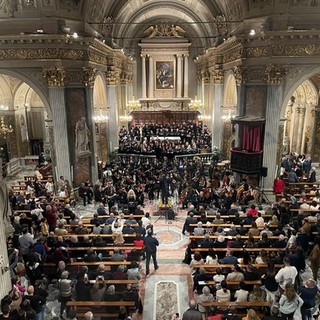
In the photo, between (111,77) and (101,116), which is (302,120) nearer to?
(111,77)

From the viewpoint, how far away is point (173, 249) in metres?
12.2

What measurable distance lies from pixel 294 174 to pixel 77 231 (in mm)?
10690

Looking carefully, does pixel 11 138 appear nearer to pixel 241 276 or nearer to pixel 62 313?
pixel 62 313

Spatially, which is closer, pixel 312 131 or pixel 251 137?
pixel 251 137

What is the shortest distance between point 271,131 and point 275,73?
2.56 meters

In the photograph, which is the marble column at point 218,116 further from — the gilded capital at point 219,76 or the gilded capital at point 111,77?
the gilded capital at point 111,77

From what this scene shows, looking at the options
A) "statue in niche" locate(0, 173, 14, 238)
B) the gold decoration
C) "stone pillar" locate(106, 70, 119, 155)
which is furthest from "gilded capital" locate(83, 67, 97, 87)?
the gold decoration

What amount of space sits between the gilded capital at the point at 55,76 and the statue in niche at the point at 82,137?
75.5 inches

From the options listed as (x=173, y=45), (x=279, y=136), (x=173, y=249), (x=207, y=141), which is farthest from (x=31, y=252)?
(x=173, y=45)

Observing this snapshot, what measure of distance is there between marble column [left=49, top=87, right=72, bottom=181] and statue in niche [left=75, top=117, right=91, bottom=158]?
0.50 m

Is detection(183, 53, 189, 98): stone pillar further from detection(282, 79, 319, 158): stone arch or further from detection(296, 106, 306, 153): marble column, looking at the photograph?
detection(296, 106, 306, 153): marble column

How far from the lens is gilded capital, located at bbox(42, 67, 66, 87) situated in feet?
49.9

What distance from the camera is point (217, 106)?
23.7 meters

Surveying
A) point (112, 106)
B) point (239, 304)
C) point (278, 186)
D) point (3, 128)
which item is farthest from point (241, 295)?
point (112, 106)
